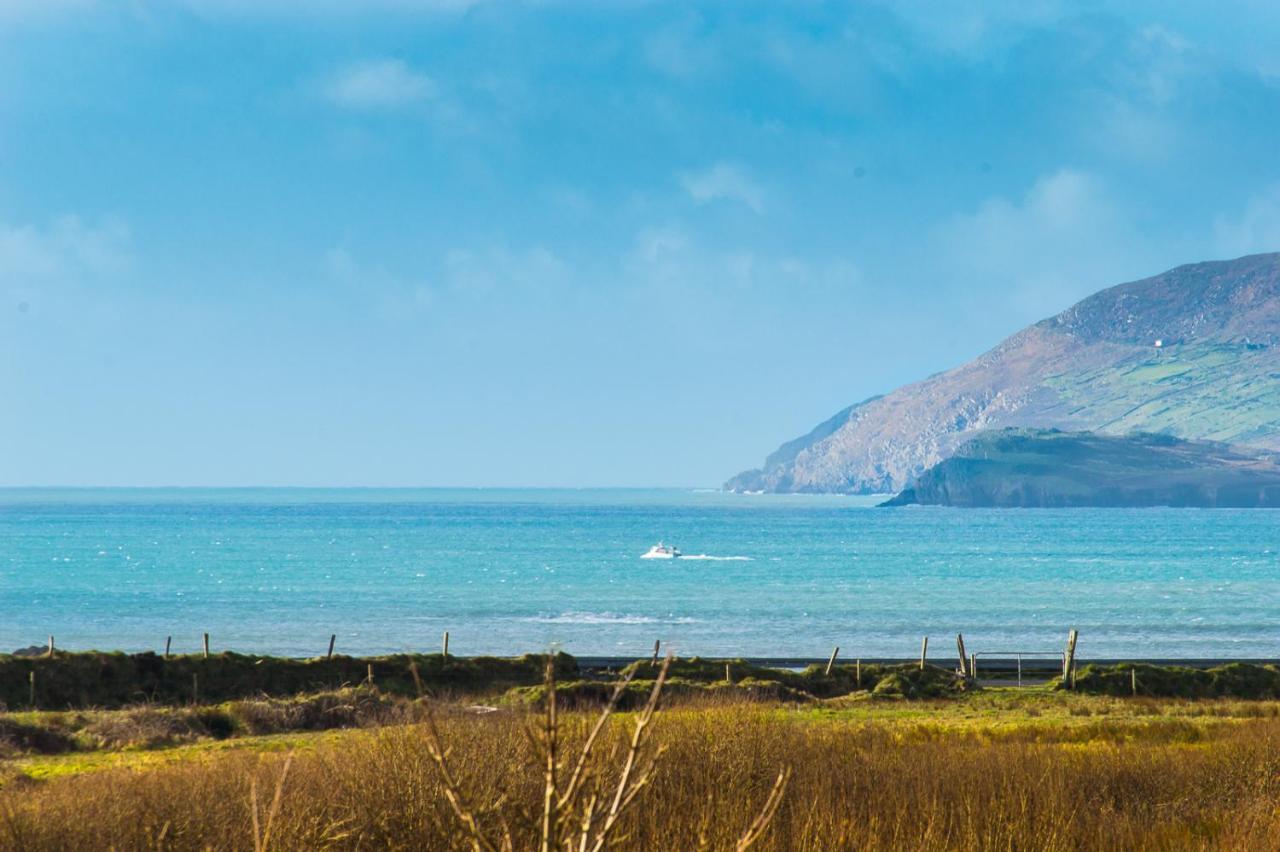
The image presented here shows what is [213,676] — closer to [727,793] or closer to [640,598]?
[727,793]

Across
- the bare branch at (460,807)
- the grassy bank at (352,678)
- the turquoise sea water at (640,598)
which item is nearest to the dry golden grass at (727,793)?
the bare branch at (460,807)

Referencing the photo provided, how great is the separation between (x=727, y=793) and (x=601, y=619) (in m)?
68.2

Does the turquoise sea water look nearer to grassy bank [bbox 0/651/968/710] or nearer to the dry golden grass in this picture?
grassy bank [bbox 0/651/968/710]

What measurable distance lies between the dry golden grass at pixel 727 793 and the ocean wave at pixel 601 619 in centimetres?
5824

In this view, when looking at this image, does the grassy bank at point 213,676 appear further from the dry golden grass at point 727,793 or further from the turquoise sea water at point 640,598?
the dry golden grass at point 727,793

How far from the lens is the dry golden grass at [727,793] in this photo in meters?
15.3

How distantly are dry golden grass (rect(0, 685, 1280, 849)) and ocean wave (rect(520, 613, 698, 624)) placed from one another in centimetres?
5824

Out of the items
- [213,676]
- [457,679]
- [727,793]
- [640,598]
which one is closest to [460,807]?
[727,793]

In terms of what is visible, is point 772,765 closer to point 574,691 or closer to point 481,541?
point 574,691

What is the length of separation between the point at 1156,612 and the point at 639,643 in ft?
128

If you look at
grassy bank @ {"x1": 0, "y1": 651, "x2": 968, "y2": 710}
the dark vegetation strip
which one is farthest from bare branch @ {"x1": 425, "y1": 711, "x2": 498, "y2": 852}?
the dark vegetation strip

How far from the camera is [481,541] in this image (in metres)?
181

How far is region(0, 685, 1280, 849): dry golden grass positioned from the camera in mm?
15258

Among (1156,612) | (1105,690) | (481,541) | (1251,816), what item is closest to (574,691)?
(1105,690)
